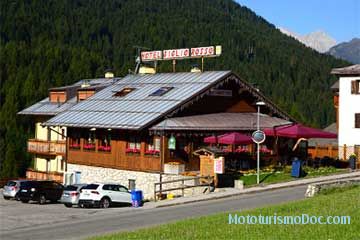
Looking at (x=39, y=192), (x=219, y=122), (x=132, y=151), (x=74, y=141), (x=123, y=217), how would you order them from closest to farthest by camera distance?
(x=123, y=217)
(x=39, y=192)
(x=132, y=151)
(x=219, y=122)
(x=74, y=141)

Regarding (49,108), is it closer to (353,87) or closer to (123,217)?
(353,87)

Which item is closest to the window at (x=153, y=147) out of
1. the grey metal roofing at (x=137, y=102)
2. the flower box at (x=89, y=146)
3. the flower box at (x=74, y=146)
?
the grey metal roofing at (x=137, y=102)

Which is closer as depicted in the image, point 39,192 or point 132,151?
point 39,192

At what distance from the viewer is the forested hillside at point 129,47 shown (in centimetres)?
11894

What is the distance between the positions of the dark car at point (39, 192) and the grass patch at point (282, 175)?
1051 cm

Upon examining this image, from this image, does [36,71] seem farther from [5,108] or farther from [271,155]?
[271,155]

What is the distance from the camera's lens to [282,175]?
36562 millimetres

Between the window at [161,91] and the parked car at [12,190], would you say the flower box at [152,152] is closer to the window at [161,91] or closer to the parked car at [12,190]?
the window at [161,91]

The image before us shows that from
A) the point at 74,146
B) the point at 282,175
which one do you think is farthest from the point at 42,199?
the point at 282,175

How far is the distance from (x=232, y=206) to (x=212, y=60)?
401 feet

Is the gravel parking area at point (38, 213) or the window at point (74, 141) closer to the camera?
the gravel parking area at point (38, 213)

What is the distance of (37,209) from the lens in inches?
1315

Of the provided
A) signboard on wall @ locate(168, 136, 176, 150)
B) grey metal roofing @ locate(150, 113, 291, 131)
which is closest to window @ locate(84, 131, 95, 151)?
grey metal roofing @ locate(150, 113, 291, 131)

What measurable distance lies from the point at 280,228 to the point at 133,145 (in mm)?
25488
